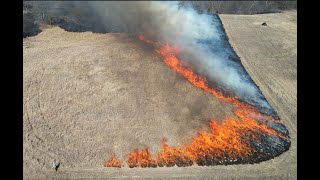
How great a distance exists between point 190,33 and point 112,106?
651 inches

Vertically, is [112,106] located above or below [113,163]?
above

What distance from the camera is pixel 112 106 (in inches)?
1030

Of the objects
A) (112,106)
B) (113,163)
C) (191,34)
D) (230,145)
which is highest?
(191,34)

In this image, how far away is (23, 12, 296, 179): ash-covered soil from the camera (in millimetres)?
22359

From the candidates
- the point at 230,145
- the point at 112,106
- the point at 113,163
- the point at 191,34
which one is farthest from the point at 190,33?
the point at 113,163

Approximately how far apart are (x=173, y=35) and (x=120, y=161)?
58.9ft

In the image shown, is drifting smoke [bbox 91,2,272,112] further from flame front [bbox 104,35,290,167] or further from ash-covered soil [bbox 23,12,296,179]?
flame front [bbox 104,35,290,167]

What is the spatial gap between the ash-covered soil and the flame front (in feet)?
1.83

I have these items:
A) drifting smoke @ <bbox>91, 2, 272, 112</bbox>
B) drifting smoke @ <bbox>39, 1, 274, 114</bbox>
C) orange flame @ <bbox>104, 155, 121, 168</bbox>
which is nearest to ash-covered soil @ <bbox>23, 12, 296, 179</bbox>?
orange flame @ <bbox>104, 155, 121, 168</bbox>

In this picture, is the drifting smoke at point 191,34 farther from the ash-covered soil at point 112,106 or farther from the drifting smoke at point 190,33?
the ash-covered soil at point 112,106

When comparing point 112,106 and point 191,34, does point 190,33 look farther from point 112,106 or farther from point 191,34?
point 112,106

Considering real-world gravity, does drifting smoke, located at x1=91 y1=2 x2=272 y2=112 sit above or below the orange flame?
above
